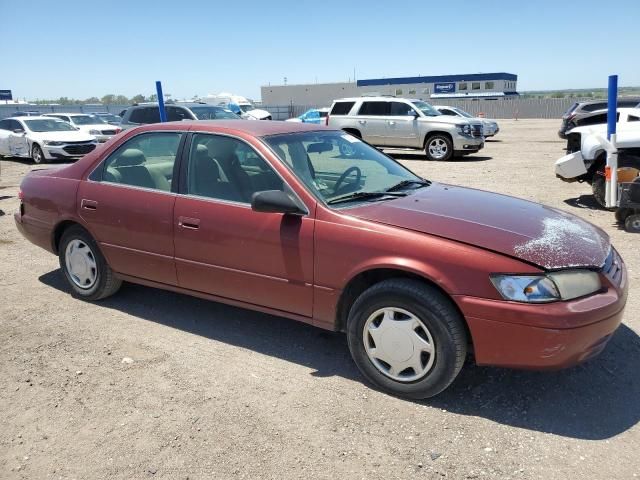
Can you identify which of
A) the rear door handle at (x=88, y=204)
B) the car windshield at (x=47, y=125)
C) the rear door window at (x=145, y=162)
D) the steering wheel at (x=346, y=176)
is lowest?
the rear door handle at (x=88, y=204)

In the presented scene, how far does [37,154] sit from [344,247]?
16.7 meters

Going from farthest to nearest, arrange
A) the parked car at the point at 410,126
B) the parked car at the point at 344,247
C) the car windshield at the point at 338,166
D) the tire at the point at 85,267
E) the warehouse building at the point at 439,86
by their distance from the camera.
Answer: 1. the warehouse building at the point at 439,86
2. the parked car at the point at 410,126
3. the tire at the point at 85,267
4. the car windshield at the point at 338,166
5. the parked car at the point at 344,247

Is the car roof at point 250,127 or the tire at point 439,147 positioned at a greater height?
the car roof at point 250,127

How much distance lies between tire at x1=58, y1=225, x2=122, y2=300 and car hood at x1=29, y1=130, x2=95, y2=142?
13.4 m

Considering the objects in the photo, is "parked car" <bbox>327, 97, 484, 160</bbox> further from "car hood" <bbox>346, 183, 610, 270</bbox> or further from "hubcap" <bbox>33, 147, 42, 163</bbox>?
"car hood" <bbox>346, 183, 610, 270</bbox>

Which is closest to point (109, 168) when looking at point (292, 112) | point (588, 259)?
point (588, 259)

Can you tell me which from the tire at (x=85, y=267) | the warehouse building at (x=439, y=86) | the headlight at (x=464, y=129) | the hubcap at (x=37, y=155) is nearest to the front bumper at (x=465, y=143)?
the headlight at (x=464, y=129)

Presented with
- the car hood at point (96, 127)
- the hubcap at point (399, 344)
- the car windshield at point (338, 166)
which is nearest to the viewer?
the hubcap at point (399, 344)

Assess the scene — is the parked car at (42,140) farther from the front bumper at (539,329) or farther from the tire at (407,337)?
the front bumper at (539,329)

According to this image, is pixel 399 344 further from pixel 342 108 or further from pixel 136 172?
pixel 342 108

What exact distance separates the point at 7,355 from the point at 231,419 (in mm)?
1979

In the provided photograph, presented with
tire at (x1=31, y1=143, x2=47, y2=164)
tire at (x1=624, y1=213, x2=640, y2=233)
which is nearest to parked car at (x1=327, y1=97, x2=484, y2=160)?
tire at (x1=31, y1=143, x2=47, y2=164)

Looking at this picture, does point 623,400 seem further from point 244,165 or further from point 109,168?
point 109,168

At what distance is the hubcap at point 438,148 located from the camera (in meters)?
16.9
